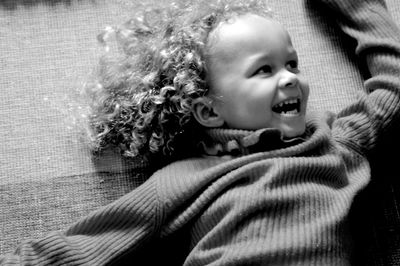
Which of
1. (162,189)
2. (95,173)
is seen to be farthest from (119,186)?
(162,189)

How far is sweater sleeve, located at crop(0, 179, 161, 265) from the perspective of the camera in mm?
912

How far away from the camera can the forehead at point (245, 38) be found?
3.15ft

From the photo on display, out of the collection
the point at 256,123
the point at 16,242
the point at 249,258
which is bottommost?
the point at 16,242

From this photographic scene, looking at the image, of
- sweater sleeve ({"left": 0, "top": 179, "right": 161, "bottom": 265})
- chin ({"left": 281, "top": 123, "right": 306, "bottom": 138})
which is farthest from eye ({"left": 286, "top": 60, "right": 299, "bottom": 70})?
sweater sleeve ({"left": 0, "top": 179, "right": 161, "bottom": 265})

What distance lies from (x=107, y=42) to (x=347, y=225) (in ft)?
2.01

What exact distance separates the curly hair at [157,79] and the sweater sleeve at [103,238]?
0.44ft

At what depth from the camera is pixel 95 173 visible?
110cm

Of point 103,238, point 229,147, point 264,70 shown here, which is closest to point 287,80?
point 264,70

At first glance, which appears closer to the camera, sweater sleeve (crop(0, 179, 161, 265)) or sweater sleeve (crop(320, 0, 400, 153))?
sweater sleeve (crop(0, 179, 161, 265))

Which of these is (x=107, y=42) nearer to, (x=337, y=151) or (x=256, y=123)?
(x=256, y=123)

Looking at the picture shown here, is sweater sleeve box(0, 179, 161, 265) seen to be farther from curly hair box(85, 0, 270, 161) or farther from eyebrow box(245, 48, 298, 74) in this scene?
eyebrow box(245, 48, 298, 74)

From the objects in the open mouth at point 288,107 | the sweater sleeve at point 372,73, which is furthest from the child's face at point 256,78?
the sweater sleeve at point 372,73

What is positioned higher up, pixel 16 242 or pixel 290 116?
pixel 290 116

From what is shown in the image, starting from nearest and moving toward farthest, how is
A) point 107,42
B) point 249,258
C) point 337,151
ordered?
point 249,258
point 337,151
point 107,42
